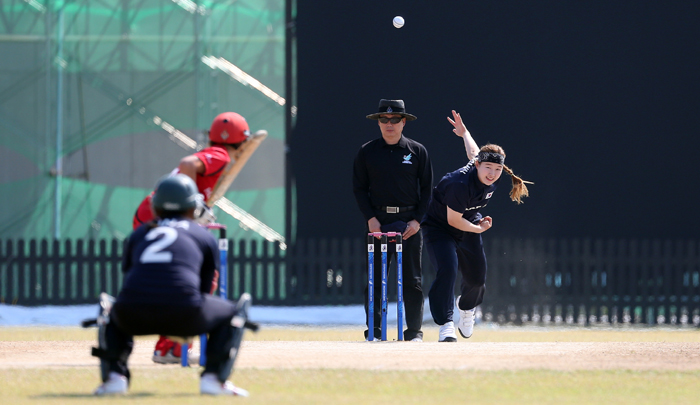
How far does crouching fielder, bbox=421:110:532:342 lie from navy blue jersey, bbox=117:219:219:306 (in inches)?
149

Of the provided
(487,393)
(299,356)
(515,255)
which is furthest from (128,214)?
(487,393)

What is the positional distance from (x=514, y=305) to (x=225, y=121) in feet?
29.9

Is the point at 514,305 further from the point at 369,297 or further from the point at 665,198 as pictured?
the point at 369,297

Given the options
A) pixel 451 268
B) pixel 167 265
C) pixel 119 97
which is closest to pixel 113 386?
pixel 167 265

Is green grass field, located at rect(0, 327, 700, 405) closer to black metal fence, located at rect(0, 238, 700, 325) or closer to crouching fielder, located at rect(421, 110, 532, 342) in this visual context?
crouching fielder, located at rect(421, 110, 532, 342)

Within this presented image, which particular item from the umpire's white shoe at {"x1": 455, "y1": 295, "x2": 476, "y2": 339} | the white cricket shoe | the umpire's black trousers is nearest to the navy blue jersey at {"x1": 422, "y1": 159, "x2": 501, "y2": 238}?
the umpire's black trousers

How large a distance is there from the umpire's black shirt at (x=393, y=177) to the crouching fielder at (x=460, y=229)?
0.19 metres

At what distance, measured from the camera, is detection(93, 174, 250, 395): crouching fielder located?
5.52m

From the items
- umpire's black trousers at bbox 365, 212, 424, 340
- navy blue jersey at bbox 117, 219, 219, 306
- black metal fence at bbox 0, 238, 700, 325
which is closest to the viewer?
navy blue jersey at bbox 117, 219, 219, 306

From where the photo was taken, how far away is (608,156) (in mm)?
16234

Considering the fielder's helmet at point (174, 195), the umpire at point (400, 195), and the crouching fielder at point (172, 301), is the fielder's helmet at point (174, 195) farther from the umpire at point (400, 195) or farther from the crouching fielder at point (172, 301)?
the umpire at point (400, 195)

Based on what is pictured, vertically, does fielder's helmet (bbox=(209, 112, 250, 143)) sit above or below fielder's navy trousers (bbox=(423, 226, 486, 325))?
above

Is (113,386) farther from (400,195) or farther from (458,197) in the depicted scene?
(458,197)

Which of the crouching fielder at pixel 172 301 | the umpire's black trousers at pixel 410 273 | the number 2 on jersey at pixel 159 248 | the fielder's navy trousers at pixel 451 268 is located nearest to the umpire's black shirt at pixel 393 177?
the umpire's black trousers at pixel 410 273
